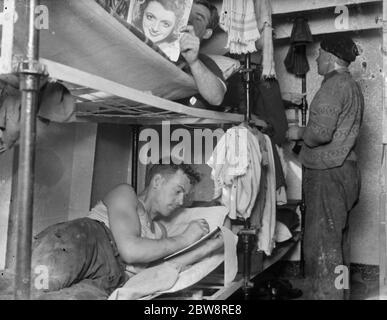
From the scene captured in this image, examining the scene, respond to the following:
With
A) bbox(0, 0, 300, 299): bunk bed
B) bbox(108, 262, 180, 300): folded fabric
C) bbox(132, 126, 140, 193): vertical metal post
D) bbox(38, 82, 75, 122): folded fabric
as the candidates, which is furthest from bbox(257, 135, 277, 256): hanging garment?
bbox(38, 82, 75, 122): folded fabric

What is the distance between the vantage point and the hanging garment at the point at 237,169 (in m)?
1.94

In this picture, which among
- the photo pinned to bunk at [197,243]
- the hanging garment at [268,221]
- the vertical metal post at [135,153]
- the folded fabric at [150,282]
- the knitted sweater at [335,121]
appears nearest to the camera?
the folded fabric at [150,282]

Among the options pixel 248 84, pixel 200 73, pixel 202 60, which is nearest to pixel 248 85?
pixel 248 84

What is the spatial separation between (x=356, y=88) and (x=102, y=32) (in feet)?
4.67

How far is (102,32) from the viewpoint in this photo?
56.1 inches

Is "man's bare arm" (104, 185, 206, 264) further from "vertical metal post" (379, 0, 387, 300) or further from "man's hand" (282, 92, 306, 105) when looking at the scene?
"man's hand" (282, 92, 306, 105)

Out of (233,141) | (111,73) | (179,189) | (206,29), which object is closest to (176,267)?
(179,189)

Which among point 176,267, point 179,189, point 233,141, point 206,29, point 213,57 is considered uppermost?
point 206,29

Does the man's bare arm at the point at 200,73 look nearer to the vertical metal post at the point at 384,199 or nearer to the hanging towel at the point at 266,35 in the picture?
the hanging towel at the point at 266,35

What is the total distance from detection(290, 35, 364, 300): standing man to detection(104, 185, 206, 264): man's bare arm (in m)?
0.73

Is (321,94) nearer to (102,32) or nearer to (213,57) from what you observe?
(213,57)

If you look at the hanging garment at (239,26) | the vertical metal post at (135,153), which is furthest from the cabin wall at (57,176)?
the hanging garment at (239,26)

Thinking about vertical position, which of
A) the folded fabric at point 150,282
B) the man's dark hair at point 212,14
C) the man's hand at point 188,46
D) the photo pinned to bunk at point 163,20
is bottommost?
the folded fabric at point 150,282

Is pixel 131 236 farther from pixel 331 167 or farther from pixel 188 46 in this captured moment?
pixel 331 167
